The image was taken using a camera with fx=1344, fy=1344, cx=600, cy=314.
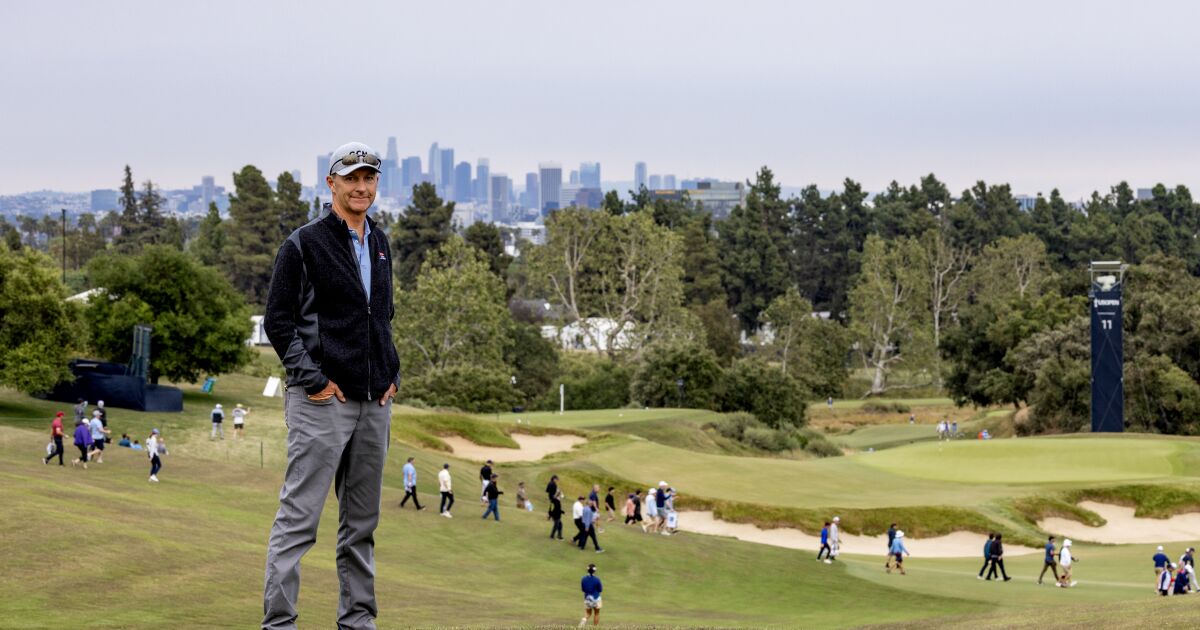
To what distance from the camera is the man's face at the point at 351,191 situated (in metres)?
7.54

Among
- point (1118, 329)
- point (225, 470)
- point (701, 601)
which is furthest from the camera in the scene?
point (1118, 329)

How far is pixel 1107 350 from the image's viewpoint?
70.0m

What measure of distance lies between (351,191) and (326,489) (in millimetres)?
→ 1666

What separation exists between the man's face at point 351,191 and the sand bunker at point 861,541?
1466 inches

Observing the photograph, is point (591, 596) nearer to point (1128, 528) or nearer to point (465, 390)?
point (1128, 528)

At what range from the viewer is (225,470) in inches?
1470

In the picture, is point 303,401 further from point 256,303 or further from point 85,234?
point 85,234

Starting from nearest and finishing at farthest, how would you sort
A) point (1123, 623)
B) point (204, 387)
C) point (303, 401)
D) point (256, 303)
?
1. point (303, 401)
2. point (1123, 623)
3. point (204, 387)
4. point (256, 303)

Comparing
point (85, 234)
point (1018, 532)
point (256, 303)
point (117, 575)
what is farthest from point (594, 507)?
point (85, 234)

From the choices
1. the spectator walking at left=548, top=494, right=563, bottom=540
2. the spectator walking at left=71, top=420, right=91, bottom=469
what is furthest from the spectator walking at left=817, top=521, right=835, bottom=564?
the spectator walking at left=71, top=420, right=91, bottom=469

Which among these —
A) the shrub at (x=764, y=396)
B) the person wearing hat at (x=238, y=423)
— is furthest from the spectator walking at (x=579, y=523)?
the shrub at (x=764, y=396)

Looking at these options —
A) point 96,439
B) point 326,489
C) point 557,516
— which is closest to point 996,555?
point 557,516

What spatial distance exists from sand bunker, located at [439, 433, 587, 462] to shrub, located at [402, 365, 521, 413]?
14.2 meters

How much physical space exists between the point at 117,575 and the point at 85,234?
518 ft
